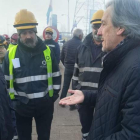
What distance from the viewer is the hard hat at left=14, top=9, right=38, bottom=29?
6.93 feet

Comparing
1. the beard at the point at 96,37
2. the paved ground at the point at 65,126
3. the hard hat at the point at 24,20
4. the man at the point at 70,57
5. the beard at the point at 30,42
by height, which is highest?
the hard hat at the point at 24,20

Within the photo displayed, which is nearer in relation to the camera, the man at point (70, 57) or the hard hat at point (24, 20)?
the hard hat at point (24, 20)

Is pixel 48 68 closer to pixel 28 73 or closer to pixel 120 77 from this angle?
pixel 28 73

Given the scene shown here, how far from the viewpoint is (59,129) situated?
3.28 meters

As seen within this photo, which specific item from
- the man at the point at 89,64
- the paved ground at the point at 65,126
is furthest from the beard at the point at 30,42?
the paved ground at the point at 65,126

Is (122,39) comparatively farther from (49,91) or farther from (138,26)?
(49,91)

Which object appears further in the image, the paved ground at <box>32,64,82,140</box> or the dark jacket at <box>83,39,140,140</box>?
the paved ground at <box>32,64,82,140</box>

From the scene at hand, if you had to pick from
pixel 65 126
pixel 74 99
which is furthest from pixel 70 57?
pixel 74 99

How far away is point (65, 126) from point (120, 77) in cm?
262

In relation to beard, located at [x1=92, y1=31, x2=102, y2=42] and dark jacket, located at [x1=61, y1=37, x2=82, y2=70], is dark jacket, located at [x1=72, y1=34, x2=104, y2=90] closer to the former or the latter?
beard, located at [x1=92, y1=31, x2=102, y2=42]

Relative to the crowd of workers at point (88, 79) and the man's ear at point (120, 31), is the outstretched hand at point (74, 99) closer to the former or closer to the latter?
the crowd of workers at point (88, 79)

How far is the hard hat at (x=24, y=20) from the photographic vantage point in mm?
2111

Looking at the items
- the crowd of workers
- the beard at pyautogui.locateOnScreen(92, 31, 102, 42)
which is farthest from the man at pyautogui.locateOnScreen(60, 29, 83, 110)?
the beard at pyautogui.locateOnScreen(92, 31, 102, 42)

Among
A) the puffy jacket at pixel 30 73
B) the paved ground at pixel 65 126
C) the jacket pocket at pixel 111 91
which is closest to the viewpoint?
the jacket pocket at pixel 111 91
